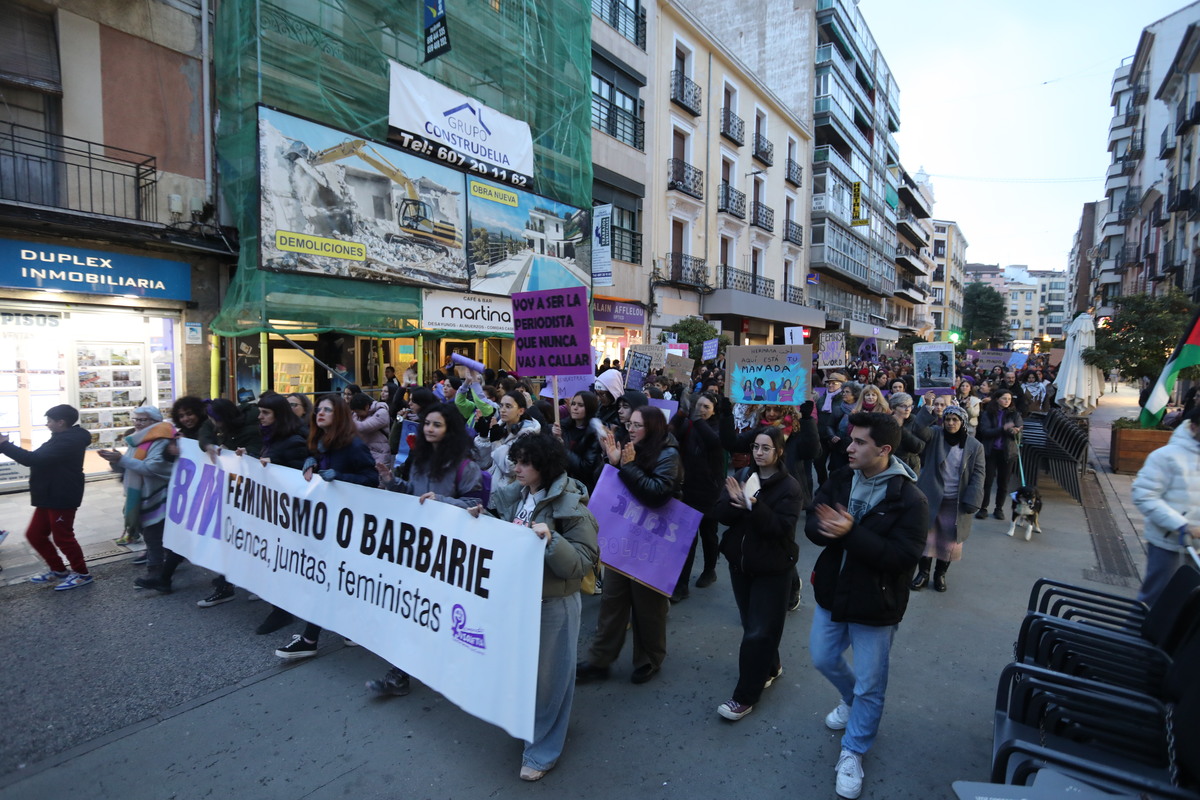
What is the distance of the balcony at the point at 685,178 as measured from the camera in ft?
75.2

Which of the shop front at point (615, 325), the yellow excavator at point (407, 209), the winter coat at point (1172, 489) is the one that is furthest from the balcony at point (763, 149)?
the winter coat at point (1172, 489)

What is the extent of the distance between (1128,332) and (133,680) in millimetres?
15666

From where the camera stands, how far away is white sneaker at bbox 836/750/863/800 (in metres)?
2.92

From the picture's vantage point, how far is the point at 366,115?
12.9 metres

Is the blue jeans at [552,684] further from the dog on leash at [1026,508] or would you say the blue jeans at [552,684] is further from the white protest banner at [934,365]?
the white protest banner at [934,365]

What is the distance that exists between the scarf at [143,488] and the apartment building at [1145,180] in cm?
3262

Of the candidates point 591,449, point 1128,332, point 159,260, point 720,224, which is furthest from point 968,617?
point 720,224

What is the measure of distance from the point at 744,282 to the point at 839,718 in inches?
1022

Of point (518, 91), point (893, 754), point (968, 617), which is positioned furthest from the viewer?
point (518, 91)

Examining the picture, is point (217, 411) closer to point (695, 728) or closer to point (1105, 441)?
point (695, 728)

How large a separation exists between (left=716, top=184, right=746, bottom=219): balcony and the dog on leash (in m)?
20.5

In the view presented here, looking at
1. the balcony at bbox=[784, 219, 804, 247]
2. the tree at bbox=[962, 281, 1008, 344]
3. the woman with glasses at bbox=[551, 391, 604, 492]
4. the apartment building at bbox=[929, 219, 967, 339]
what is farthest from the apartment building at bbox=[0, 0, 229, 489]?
the apartment building at bbox=[929, 219, 967, 339]

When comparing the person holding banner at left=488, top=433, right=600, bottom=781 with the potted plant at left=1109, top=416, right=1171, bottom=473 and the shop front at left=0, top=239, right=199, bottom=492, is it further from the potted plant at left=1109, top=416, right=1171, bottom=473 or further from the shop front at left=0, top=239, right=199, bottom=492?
the potted plant at left=1109, top=416, right=1171, bottom=473

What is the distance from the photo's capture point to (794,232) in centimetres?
3269
